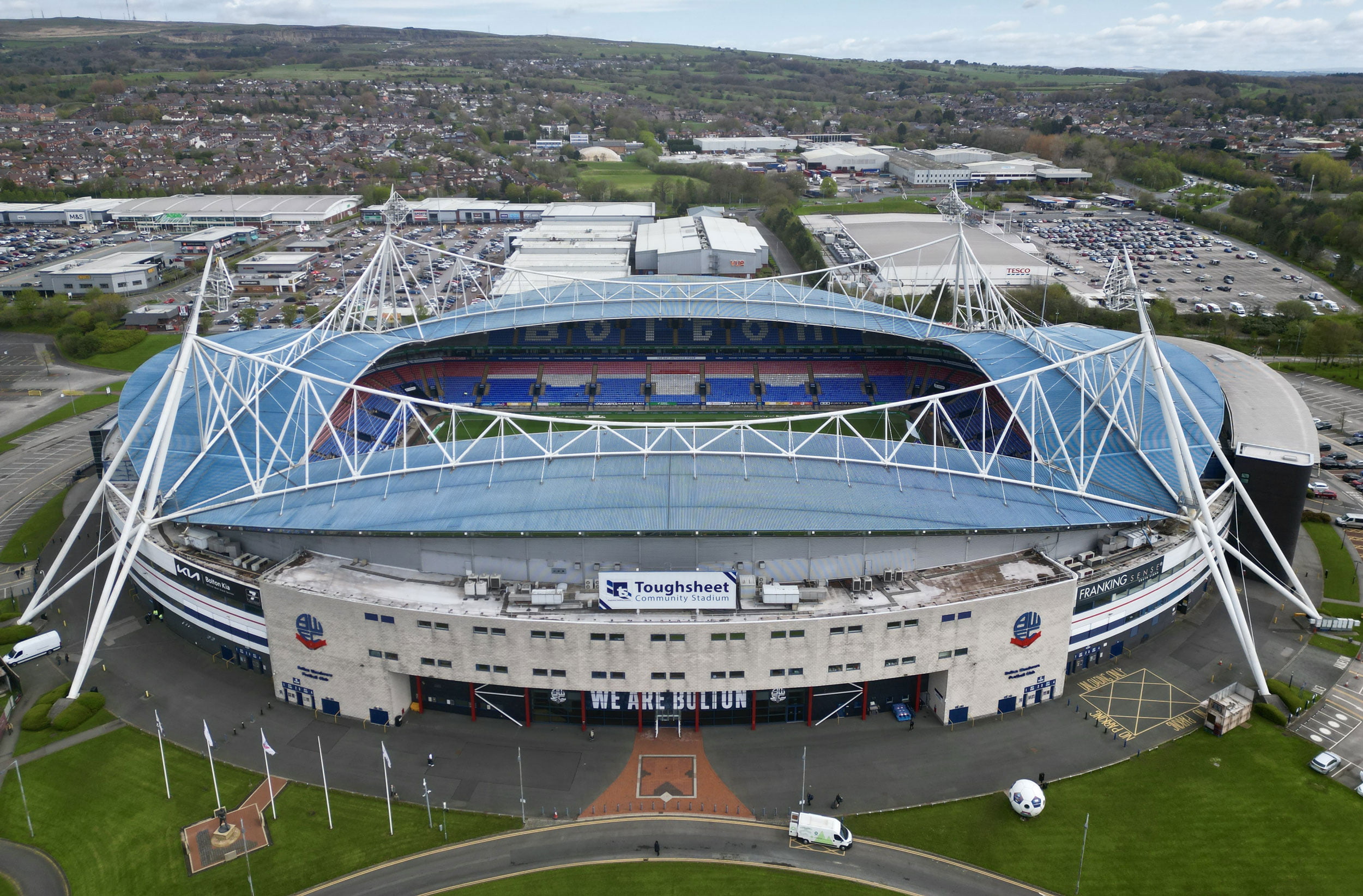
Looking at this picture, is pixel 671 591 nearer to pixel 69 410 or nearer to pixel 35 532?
pixel 35 532

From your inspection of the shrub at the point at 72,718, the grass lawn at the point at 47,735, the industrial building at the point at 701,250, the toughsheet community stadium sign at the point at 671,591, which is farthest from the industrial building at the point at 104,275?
the toughsheet community stadium sign at the point at 671,591

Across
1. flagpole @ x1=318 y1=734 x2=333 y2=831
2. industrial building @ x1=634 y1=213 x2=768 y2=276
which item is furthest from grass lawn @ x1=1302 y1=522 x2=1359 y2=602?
industrial building @ x1=634 y1=213 x2=768 y2=276

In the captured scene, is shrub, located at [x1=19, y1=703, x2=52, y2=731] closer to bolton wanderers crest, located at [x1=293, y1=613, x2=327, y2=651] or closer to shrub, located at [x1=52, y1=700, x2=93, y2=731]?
shrub, located at [x1=52, y1=700, x2=93, y2=731]

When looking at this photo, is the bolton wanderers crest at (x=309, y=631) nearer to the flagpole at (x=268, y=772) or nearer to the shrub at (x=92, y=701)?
the flagpole at (x=268, y=772)

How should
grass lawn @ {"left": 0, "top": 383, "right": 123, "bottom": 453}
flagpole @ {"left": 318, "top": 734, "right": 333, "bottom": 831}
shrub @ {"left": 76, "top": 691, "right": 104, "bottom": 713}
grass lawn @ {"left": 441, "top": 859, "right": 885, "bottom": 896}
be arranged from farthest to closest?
grass lawn @ {"left": 0, "top": 383, "right": 123, "bottom": 453} → shrub @ {"left": 76, "top": 691, "right": 104, "bottom": 713} → flagpole @ {"left": 318, "top": 734, "right": 333, "bottom": 831} → grass lawn @ {"left": 441, "top": 859, "right": 885, "bottom": 896}

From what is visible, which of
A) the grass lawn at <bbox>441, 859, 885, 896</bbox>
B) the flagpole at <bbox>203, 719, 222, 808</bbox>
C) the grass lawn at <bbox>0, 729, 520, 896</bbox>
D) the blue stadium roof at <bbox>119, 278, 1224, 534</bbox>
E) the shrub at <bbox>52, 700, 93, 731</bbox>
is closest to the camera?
the grass lawn at <bbox>441, 859, 885, 896</bbox>

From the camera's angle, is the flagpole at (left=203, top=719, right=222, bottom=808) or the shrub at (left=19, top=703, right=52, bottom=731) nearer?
the flagpole at (left=203, top=719, right=222, bottom=808)
